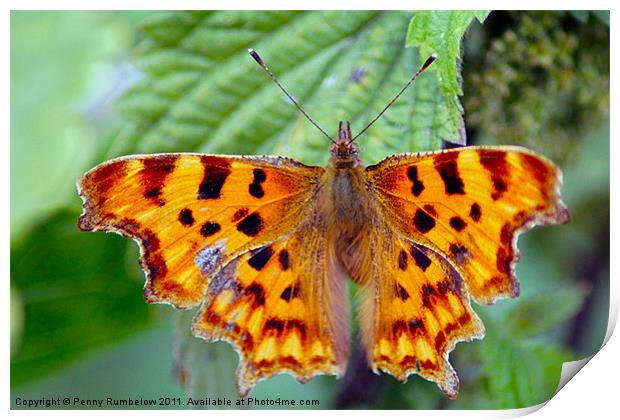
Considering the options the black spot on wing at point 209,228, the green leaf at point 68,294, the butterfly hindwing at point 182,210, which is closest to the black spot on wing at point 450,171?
the butterfly hindwing at point 182,210

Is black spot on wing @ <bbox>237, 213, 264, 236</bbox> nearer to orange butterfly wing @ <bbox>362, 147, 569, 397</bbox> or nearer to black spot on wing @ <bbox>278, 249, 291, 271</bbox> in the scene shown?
black spot on wing @ <bbox>278, 249, 291, 271</bbox>

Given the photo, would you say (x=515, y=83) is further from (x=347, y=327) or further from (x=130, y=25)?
(x=130, y=25)

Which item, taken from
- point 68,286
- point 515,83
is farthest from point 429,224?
point 68,286

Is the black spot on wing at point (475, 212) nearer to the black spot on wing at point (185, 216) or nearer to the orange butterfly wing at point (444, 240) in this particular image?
the orange butterfly wing at point (444, 240)

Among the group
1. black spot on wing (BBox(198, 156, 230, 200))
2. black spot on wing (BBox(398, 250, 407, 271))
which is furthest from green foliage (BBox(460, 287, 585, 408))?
black spot on wing (BBox(198, 156, 230, 200))

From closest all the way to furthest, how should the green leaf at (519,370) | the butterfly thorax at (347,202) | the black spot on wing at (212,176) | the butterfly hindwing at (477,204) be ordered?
1. the butterfly hindwing at (477,204)
2. the black spot on wing at (212,176)
3. the butterfly thorax at (347,202)
4. the green leaf at (519,370)

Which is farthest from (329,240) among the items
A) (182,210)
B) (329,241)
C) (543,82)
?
(543,82)

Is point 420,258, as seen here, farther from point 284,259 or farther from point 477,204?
point 284,259

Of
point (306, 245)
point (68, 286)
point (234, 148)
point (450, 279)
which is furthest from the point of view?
point (68, 286)
